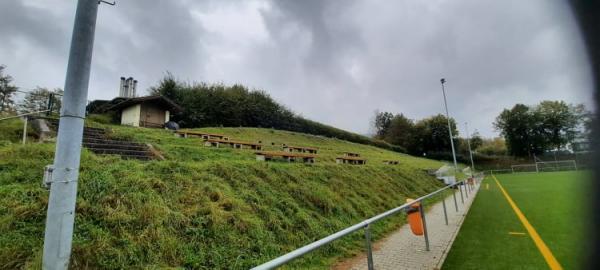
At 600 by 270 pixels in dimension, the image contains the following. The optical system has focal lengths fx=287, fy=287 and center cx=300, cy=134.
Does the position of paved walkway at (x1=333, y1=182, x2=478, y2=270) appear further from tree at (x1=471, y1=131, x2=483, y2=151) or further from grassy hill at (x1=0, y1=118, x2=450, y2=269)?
tree at (x1=471, y1=131, x2=483, y2=151)

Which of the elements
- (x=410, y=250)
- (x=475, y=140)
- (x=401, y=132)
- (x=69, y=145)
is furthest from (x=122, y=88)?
(x=475, y=140)

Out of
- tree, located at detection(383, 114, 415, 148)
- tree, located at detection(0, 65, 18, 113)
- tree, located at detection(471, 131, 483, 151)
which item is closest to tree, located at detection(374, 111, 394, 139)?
tree, located at detection(383, 114, 415, 148)

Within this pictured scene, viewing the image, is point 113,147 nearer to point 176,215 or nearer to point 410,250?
point 176,215

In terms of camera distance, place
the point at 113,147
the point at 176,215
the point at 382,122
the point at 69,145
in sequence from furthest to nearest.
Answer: the point at 382,122 < the point at 113,147 < the point at 176,215 < the point at 69,145

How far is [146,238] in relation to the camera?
3553mm

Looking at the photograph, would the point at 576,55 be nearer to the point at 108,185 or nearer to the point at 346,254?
the point at 346,254

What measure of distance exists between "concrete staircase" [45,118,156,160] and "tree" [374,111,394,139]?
2288 inches

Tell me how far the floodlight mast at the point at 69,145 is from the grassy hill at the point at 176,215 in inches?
26.9

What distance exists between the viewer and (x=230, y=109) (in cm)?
3002

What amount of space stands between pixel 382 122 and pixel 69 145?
64.9 m

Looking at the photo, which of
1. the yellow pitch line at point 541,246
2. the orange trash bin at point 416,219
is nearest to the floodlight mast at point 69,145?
the orange trash bin at point 416,219

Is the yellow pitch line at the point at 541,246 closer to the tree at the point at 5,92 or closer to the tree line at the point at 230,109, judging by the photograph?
the tree line at the point at 230,109

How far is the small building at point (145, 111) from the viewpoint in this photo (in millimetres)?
19234

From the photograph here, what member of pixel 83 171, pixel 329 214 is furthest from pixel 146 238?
pixel 329 214
